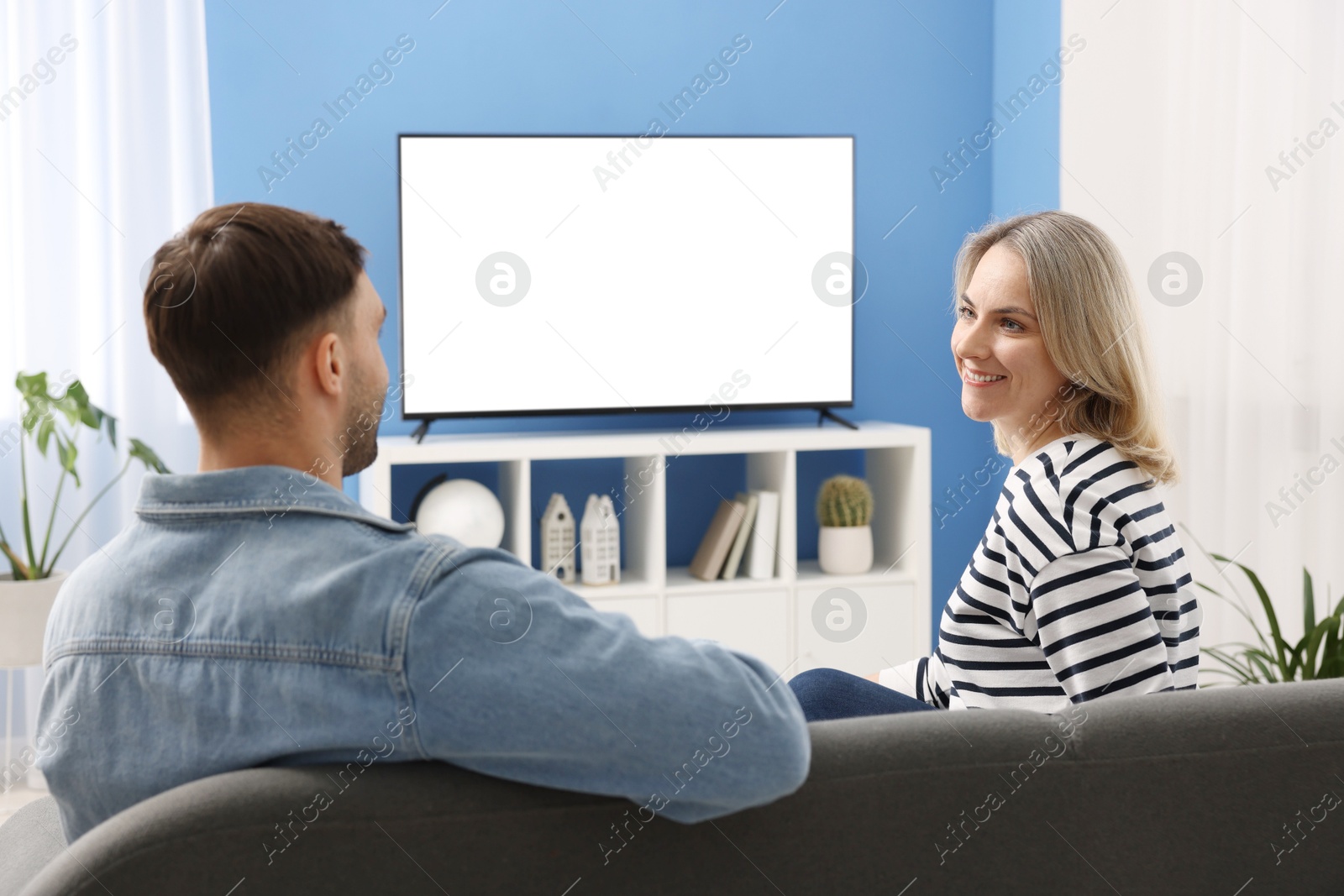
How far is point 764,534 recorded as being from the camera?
11.1ft

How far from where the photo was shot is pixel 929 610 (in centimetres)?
344

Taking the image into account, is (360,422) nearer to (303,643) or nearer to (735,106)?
(303,643)

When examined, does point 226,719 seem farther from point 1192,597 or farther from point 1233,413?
point 1233,413

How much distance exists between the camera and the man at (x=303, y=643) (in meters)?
0.83

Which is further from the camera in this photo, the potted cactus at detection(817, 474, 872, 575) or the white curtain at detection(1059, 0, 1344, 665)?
the potted cactus at detection(817, 474, 872, 575)

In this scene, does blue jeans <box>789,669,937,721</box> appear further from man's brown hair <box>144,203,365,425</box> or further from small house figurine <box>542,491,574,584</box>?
small house figurine <box>542,491,574,584</box>

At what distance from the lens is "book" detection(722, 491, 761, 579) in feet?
11.2

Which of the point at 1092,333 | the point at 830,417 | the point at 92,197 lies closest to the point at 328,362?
the point at 1092,333

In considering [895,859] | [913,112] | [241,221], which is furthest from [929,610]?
[241,221]

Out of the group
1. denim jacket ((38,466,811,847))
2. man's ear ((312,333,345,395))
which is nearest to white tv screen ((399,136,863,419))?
man's ear ((312,333,345,395))

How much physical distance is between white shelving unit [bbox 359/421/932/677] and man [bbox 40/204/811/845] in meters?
2.17

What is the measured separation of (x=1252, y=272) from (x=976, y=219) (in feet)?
4.03

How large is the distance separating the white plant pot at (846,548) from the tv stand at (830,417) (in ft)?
1.04

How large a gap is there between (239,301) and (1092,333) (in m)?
1.07
